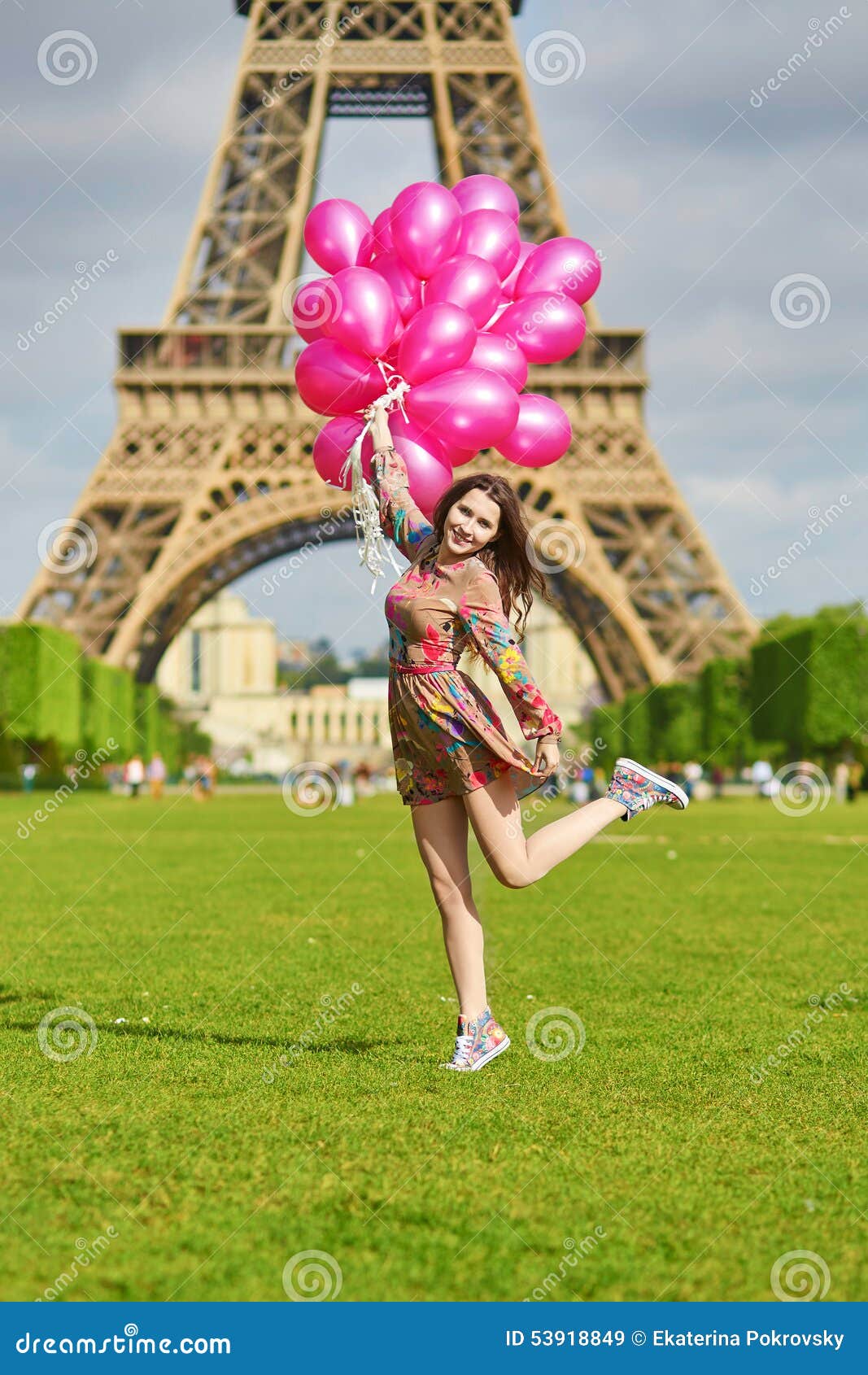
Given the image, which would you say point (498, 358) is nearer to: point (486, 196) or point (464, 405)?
point (464, 405)

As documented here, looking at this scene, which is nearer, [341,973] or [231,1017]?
[231,1017]

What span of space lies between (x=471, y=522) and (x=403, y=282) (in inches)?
54.8

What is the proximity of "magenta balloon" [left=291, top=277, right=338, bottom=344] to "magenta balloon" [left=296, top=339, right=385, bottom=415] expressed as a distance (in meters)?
0.07

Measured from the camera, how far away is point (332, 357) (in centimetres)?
502

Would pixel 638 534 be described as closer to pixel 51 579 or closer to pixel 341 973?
pixel 51 579

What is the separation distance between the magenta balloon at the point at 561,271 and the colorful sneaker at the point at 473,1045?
8.65ft

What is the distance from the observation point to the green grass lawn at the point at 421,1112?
261cm

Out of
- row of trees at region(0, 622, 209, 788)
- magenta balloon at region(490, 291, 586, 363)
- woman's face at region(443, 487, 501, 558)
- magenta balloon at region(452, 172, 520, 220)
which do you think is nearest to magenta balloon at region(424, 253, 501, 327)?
magenta balloon at region(490, 291, 586, 363)

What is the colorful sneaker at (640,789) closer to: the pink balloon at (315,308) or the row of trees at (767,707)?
the pink balloon at (315,308)


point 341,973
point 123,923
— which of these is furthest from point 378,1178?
point 123,923

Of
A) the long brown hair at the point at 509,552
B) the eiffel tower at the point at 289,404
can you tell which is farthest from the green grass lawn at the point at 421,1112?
the eiffel tower at the point at 289,404

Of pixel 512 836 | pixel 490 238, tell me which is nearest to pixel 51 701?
pixel 490 238
